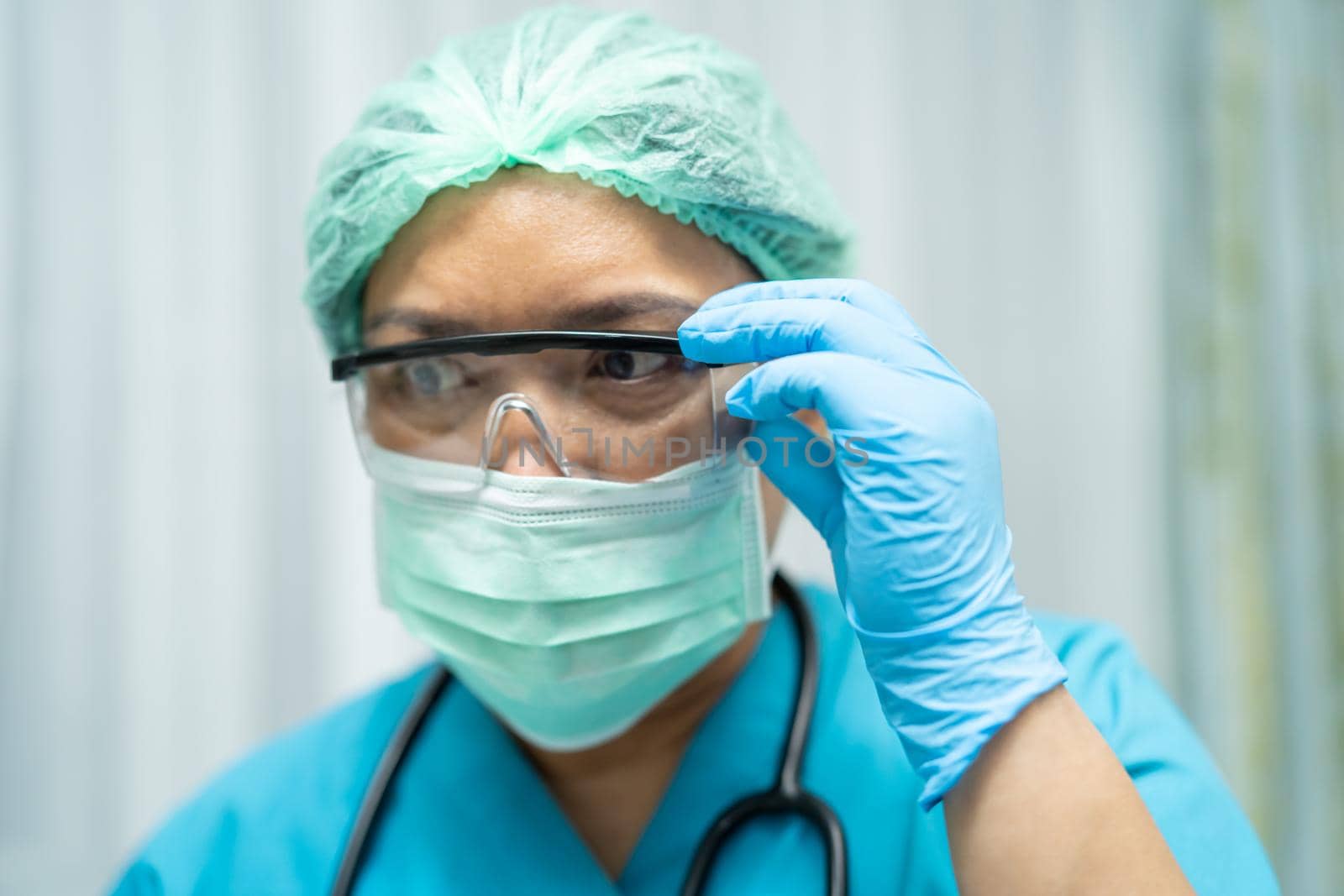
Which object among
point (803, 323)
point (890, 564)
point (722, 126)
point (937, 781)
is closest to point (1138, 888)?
point (937, 781)

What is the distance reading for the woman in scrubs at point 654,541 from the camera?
671mm

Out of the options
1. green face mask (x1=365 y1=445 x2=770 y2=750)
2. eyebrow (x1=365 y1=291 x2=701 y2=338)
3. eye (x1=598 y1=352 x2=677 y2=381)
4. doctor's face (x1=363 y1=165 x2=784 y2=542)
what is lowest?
green face mask (x1=365 y1=445 x2=770 y2=750)

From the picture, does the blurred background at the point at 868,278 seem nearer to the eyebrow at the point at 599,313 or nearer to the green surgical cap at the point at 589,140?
the green surgical cap at the point at 589,140

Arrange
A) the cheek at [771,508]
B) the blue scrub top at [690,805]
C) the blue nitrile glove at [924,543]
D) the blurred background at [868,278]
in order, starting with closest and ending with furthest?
1. the blue nitrile glove at [924,543]
2. the blue scrub top at [690,805]
3. the cheek at [771,508]
4. the blurred background at [868,278]

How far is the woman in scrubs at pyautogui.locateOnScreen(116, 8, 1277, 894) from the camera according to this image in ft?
2.20

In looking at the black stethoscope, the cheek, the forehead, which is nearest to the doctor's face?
the forehead

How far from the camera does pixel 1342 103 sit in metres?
1.57

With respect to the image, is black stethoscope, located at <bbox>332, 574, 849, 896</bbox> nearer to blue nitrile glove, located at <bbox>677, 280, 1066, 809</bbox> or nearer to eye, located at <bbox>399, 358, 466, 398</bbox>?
blue nitrile glove, located at <bbox>677, 280, 1066, 809</bbox>

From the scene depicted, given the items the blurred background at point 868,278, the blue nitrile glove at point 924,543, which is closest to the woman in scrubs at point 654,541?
the blue nitrile glove at point 924,543

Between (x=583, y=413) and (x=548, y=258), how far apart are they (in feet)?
0.49

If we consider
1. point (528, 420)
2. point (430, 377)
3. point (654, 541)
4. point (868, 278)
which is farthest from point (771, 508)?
point (868, 278)

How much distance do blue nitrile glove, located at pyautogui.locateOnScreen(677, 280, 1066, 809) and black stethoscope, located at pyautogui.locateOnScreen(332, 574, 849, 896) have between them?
0.63 feet

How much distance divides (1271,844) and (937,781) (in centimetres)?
130

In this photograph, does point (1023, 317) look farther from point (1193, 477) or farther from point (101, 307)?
point (101, 307)
